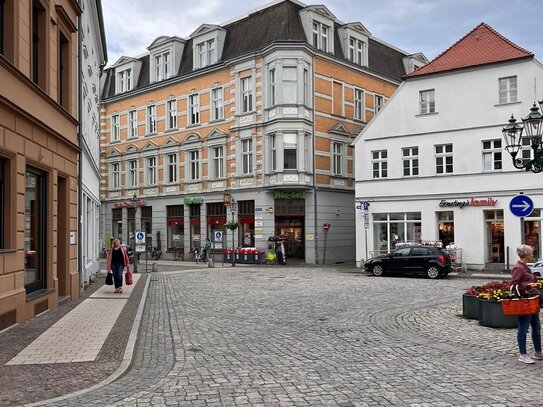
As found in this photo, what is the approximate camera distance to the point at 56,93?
14852 millimetres

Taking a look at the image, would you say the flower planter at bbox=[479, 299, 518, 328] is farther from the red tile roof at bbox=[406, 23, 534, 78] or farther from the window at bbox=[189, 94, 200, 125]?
the window at bbox=[189, 94, 200, 125]

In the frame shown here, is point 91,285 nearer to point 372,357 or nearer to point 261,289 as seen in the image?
point 261,289

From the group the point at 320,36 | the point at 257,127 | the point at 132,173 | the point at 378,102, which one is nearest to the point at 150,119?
the point at 132,173

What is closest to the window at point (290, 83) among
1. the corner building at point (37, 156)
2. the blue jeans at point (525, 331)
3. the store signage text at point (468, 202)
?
the store signage text at point (468, 202)

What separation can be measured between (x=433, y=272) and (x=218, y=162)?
60.3ft

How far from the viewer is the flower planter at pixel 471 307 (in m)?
11.9

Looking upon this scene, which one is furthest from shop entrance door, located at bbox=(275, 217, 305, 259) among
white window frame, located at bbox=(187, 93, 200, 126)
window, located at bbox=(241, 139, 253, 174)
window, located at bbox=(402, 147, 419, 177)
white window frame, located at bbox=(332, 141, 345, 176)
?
white window frame, located at bbox=(187, 93, 200, 126)

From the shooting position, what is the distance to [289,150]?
3428 cm

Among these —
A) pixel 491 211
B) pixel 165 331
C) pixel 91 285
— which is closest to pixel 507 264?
pixel 491 211

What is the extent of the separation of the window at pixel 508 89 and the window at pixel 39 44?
69.8 ft

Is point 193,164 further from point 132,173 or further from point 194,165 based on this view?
point 132,173

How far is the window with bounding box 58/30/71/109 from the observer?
52.9 ft

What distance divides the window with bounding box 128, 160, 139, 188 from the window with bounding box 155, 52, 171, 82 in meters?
6.84

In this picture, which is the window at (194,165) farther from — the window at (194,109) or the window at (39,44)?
the window at (39,44)
